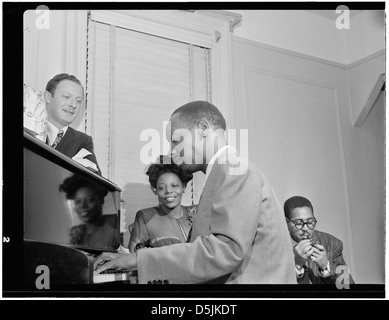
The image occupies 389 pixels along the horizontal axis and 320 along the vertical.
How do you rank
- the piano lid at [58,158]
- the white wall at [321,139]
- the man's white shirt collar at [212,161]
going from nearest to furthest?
the piano lid at [58,158] → the man's white shirt collar at [212,161] → the white wall at [321,139]

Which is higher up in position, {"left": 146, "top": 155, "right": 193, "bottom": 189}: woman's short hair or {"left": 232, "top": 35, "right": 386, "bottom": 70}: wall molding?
{"left": 232, "top": 35, "right": 386, "bottom": 70}: wall molding

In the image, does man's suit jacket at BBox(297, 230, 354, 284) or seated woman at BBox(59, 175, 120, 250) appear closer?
seated woman at BBox(59, 175, 120, 250)

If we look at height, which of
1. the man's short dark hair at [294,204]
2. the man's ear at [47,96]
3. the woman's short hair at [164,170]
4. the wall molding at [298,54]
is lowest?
the man's short dark hair at [294,204]

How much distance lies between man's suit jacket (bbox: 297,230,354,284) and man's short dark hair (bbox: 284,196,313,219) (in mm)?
108

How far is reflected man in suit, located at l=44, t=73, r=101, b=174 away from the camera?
6.08 ft

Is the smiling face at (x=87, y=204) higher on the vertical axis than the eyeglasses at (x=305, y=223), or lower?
higher

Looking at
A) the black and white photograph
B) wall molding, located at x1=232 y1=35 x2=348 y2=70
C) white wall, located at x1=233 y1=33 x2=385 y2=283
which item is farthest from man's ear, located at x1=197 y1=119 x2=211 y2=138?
wall molding, located at x1=232 y1=35 x2=348 y2=70

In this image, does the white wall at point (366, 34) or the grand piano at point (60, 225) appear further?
the white wall at point (366, 34)

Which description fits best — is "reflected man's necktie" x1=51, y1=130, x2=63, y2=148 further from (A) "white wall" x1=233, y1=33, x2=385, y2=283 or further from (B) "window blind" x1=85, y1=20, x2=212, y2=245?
(A) "white wall" x1=233, y1=33, x2=385, y2=283

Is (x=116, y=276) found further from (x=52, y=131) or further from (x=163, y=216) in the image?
(x=52, y=131)

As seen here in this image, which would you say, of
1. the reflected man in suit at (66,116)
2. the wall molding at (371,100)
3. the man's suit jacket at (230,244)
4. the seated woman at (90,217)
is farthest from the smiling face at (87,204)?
the wall molding at (371,100)

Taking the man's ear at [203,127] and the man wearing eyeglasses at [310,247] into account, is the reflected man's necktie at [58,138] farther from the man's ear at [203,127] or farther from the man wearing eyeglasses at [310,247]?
the man wearing eyeglasses at [310,247]

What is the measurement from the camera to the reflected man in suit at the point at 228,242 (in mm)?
1677

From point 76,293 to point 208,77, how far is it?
0.92 m
